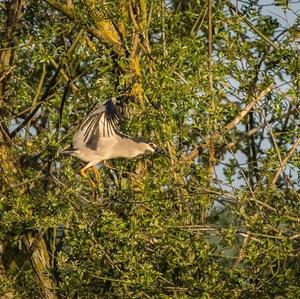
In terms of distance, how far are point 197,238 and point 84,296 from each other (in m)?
0.90

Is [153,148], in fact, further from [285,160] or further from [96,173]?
[285,160]

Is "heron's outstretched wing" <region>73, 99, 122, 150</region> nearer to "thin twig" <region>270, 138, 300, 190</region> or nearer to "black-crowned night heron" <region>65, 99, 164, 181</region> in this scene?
"black-crowned night heron" <region>65, 99, 164, 181</region>

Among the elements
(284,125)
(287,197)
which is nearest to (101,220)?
(287,197)

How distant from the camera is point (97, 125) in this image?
6.64 meters

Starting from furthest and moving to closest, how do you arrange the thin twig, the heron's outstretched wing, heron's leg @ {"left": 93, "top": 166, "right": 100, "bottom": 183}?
1. heron's leg @ {"left": 93, "top": 166, "right": 100, "bottom": 183}
2. the heron's outstretched wing
3. the thin twig

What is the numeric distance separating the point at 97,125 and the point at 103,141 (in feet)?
0.37

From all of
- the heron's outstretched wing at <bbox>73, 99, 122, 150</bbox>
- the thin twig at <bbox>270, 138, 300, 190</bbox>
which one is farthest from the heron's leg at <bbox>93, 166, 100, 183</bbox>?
the thin twig at <bbox>270, 138, 300, 190</bbox>

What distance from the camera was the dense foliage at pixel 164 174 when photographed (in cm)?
582

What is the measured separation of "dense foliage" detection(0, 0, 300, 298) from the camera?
19.1 feet

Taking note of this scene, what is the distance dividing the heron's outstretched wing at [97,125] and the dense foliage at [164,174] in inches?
4.5

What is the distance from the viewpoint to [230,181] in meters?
5.66

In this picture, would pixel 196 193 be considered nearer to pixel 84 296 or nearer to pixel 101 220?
pixel 101 220

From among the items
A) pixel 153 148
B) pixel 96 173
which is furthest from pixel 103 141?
pixel 153 148

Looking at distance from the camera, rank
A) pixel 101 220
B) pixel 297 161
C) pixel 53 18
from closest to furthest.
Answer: pixel 297 161 → pixel 101 220 → pixel 53 18
